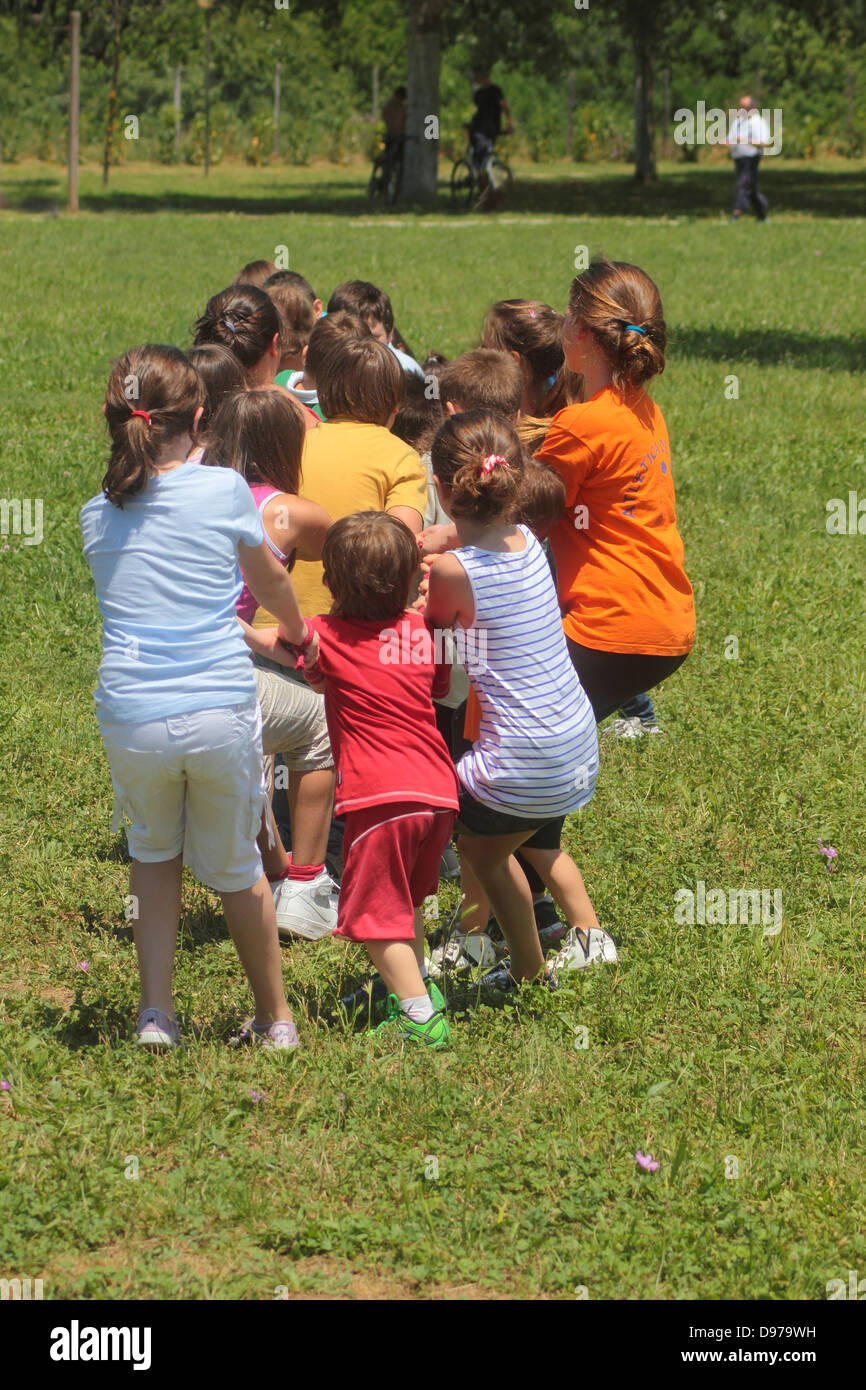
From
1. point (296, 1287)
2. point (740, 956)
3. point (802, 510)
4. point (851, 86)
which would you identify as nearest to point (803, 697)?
point (740, 956)

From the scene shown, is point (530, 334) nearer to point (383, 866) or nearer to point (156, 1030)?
point (383, 866)

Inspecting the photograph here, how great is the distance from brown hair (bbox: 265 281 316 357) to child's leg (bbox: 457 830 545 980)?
2765 millimetres

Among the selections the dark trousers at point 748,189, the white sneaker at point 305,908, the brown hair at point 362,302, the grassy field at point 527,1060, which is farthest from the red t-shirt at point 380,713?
the dark trousers at point 748,189

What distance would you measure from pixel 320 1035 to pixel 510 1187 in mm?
729

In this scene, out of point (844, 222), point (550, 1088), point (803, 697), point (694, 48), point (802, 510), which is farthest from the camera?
point (694, 48)

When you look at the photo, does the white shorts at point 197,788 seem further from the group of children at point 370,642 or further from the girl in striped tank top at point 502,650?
the girl in striped tank top at point 502,650

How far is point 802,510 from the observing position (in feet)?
28.0

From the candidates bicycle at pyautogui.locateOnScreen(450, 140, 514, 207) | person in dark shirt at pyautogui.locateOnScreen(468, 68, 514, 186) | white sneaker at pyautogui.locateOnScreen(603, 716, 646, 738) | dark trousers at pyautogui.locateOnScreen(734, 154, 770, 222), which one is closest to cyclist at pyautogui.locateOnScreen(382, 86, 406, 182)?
bicycle at pyautogui.locateOnScreen(450, 140, 514, 207)

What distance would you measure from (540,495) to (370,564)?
0.65m

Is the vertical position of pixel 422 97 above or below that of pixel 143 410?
above

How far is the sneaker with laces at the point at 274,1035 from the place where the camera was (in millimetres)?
3590

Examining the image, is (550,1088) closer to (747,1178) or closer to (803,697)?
(747,1178)

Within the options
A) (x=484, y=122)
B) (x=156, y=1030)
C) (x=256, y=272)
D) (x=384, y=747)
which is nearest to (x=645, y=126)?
(x=484, y=122)

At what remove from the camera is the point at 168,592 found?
3279 mm
